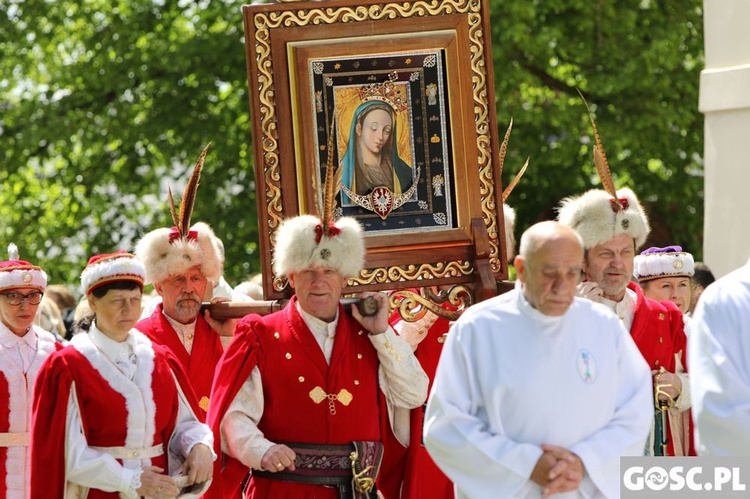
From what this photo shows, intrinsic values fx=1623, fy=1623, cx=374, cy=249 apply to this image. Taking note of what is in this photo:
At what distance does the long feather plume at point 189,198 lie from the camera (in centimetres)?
820

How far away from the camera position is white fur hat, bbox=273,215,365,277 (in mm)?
7359

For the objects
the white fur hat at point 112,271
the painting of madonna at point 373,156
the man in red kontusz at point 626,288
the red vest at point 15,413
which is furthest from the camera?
the red vest at point 15,413

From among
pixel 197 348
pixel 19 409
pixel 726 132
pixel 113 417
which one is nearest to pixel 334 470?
pixel 113 417

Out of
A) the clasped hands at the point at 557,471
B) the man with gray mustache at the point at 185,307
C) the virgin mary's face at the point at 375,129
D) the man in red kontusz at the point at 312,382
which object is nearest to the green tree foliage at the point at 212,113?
the man with gray mustache at the point at 185,307

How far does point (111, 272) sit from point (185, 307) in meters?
1.54

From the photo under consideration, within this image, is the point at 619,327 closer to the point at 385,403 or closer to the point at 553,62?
the point at 385,403

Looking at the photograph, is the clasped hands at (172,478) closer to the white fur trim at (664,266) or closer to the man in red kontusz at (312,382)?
the man in red kontusz at (312,382)

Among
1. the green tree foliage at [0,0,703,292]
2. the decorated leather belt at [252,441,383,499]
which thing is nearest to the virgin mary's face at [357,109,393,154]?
the decorated leather belt at [252,441,383,499]

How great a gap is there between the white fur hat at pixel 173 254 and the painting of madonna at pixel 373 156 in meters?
1.07

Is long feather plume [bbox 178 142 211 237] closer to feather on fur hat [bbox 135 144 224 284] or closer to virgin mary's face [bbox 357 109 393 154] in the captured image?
feather on fur hat [bbox 135 144 224 284]

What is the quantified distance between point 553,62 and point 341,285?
34.7 ft

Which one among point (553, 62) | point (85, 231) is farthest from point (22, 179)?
point (553, 62)

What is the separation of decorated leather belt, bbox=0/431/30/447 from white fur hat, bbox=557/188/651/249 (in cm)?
298

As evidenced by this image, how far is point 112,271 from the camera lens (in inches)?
280
